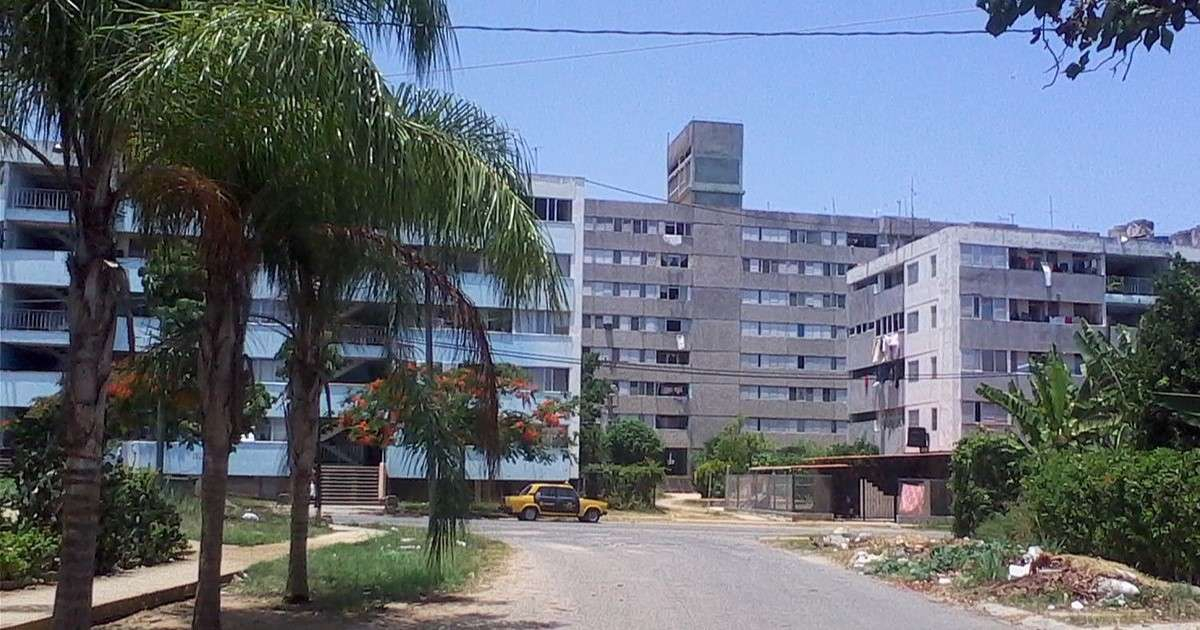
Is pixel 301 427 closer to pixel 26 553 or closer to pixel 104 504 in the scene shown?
pixel 26 553

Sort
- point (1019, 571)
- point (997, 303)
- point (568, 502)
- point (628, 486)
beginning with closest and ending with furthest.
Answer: point (1019, 571), point (568, 502), point (628, 486), point (997, 303)

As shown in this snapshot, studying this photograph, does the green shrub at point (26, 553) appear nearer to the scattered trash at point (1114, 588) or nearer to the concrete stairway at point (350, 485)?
the scattered trash at point (1114, 588)

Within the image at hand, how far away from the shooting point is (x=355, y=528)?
117ft

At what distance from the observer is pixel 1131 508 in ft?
69.0

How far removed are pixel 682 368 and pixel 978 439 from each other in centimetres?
5256

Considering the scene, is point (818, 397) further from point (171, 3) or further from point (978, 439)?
point (171, 3)

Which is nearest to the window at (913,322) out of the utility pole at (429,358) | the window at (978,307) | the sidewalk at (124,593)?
the window at (978,307)

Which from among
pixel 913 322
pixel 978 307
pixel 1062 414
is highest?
pixel 978 307

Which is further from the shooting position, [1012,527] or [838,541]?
[838,541]

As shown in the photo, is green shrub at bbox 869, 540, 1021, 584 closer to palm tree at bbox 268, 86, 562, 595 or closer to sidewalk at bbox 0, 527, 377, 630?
palm tree at bbox 268, 86, 562, 595

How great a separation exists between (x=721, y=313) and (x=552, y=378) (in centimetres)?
2989

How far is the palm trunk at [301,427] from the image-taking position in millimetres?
15805

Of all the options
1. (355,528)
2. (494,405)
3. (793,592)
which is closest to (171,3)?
(494,405)

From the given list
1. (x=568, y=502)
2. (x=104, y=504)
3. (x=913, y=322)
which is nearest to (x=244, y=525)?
(x=104, y=504)
